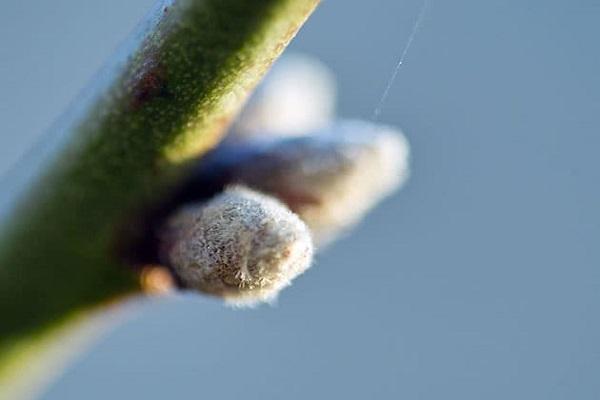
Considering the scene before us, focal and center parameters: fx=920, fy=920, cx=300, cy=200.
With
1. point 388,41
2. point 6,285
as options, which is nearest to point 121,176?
point 6,285

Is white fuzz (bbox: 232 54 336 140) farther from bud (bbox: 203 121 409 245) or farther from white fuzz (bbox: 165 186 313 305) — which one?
white fuzz (bbox: 165 186 313 305)

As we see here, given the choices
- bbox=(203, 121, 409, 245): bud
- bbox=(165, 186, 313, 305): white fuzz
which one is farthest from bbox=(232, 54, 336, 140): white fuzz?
bbox=(165, 186, 313, 305): white fuzz

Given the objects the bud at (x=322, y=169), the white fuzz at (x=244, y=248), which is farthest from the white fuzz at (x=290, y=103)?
the white fuzz at (x=244, y=248)

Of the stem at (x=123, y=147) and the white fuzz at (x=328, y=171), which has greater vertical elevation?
the stem at (x=123, y=147)

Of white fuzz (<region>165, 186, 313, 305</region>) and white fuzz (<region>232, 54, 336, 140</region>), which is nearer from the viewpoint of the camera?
white fuzz (<region>165, 186, 313, 305</region>)

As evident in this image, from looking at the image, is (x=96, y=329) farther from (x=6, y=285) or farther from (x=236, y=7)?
(x=236, y=7)

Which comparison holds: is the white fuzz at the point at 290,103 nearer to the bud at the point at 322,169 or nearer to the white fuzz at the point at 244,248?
the bud at the point at 322,169
